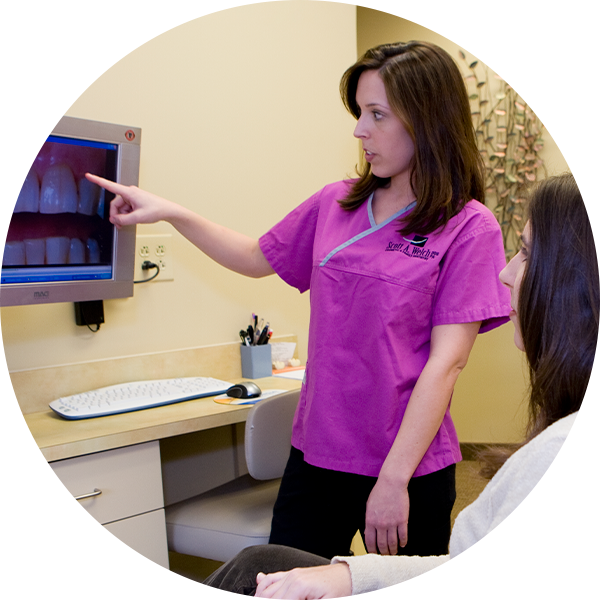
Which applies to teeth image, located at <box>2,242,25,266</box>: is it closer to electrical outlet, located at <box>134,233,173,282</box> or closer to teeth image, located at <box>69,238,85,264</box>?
teeth image, located at <box>69,238,85,264</box>

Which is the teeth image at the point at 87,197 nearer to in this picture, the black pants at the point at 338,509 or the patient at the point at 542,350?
the black pants at the point at 338,509

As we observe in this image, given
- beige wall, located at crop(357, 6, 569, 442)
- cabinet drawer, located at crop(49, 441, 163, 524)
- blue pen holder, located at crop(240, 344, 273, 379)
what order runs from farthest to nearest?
beige wall, located at crop(357, 6, 569, 442) < blue pen holder, located at crop(240, 344, 273, 379) < cabinet drawer, located at crop(49, 441, 163, 524)

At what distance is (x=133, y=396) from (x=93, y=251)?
40 cm

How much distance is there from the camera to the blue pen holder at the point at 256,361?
2.12m

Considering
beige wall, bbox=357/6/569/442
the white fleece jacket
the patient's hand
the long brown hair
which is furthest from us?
beige wall, bbox=357/6/569/442

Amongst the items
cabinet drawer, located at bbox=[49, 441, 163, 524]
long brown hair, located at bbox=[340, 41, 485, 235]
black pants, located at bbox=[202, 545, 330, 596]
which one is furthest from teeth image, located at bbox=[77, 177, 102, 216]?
black pants, located at bbox=[202, 545, 330, 596]

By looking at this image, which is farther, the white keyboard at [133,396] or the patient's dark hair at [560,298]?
the white keyboard at [133,396]

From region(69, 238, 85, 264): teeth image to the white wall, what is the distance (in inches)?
8.7

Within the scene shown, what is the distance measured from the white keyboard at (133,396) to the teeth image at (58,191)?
493mm

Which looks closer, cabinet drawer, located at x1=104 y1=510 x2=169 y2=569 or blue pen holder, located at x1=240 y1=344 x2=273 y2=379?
cabinet drawer, located at x1=104 y1=510 x2=169 y2=569

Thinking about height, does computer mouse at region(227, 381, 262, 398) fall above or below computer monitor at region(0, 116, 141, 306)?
below

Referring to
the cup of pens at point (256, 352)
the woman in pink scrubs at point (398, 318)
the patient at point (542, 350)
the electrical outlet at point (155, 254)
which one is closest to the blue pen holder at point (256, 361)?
the cup of pens at point (256, 352)

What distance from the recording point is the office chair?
1.51m

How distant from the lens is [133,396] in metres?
1.70
